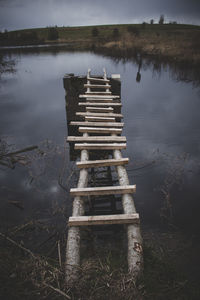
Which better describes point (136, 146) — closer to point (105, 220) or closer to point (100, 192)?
point (100, 192)

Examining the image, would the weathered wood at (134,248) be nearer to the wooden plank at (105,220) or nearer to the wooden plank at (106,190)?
the wooden plank at (105,220)

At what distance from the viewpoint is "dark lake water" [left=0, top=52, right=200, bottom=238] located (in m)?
3.97

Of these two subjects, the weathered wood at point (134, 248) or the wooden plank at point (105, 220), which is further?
the wooden plank at point (105, 220)

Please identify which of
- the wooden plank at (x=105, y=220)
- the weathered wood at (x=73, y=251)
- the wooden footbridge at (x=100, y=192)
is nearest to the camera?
the weathered wood at (x=73, y=251)

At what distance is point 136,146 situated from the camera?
260 inches

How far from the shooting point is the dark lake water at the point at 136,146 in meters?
3.97

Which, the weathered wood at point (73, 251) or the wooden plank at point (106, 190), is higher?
the wooden plank at point (106, 190)

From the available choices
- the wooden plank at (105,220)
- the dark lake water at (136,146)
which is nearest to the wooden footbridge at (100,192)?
the wooden plank at (105,220)

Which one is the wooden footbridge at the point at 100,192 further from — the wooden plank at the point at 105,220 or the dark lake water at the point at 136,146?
the dark lake water at the point at 136,146

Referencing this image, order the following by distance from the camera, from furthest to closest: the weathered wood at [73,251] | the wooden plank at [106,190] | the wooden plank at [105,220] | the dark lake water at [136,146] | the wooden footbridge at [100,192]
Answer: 1. the dark lake water at [136,146]
2. the wooden plank at [106,190]
3. the wooden plank at [105,220]
4. the wooden footbridge at [100,192]
5. the weathered wood at [73,251]

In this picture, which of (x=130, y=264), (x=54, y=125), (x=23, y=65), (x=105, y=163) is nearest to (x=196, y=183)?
(x=105, y=163)

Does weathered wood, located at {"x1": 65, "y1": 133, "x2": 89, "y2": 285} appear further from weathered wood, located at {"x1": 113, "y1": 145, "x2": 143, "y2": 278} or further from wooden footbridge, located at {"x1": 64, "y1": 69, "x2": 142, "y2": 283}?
weathered wood, located at {"x1": 113, "y1": 145, "x2": 143, "y2": 278}

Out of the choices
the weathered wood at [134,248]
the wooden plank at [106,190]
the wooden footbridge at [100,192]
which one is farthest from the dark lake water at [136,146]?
the weathered wood at [134,248]

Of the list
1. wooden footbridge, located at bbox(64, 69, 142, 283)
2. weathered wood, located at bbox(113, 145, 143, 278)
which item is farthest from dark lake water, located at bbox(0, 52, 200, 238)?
weathered wood, located at bbox(113, 145, 143, 278)
